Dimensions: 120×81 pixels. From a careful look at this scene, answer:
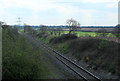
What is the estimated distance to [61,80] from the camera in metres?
13.2

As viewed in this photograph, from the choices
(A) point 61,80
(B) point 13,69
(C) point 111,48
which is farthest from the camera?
(C) point 111,48

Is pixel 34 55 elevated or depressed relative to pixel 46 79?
elevated

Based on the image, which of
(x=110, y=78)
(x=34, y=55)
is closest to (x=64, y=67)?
(x=110, y=78)

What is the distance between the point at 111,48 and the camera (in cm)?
1928

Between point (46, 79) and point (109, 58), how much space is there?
8.29 metres

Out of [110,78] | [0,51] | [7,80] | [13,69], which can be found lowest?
[110,78]

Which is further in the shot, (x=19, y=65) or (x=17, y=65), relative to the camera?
(x=19, y=65)

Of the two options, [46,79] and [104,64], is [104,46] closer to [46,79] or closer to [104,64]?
[104,64]

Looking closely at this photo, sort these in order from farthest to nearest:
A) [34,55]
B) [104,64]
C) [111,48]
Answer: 1. [111,48]
2. [104,64]
3. [34,55]

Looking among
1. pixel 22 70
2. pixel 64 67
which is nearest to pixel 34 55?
pixel 22 70

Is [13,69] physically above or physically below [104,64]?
above

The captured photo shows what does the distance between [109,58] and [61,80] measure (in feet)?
22.8

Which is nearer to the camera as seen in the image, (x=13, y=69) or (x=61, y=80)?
(x=13, y=69)

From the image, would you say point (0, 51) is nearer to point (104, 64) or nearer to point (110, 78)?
point (110, 78)
